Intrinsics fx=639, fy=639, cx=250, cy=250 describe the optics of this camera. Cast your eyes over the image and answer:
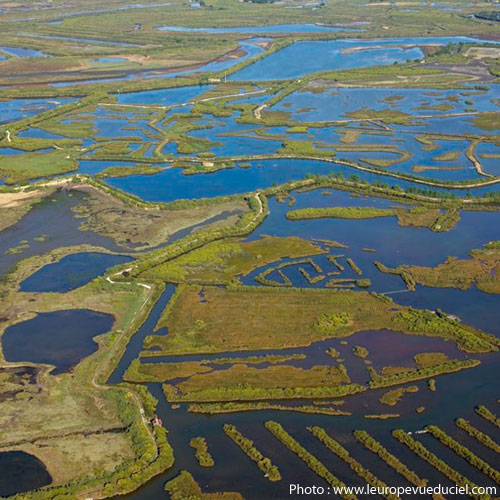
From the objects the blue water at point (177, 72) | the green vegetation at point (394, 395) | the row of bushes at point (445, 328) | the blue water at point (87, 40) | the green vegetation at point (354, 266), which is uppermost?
the blue water at point (87, 40)

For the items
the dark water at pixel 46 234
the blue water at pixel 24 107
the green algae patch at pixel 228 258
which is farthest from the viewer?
the blue water at pixel 24 107

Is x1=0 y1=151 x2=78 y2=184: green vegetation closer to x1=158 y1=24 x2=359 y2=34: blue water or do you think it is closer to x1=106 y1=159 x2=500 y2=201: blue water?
x1=106 y1=159 x2=500 y2=201: blue water

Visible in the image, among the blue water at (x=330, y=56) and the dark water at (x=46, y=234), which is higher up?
the blue water at (x=330, y=56)

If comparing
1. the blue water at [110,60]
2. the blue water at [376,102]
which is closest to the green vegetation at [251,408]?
the blue water at [376,102]

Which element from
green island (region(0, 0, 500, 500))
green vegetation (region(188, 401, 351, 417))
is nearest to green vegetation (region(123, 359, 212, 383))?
green island (region(0, 0, 500, 500))

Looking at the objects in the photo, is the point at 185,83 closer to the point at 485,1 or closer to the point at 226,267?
the point at 226,267

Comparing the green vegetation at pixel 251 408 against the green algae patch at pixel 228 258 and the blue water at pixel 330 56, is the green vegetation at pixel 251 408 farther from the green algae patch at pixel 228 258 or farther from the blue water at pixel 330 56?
the blue water at pixel 330 56

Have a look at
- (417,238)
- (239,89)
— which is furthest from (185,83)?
(417,238)
